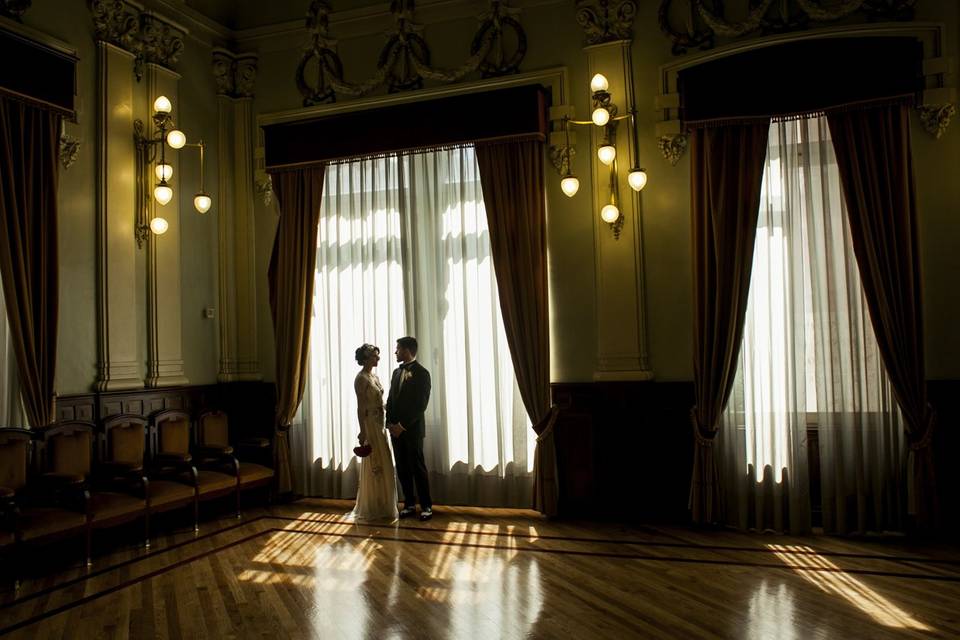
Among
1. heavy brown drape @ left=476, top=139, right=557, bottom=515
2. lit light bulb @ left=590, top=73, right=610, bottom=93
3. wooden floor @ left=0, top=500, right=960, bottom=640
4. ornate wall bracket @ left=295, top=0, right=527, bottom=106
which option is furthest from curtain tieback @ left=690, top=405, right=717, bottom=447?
ornate wall bracket @ left=295, top=0, right=527, bottom=106

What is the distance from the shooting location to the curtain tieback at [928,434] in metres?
5.88

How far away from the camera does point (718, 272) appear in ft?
21.2

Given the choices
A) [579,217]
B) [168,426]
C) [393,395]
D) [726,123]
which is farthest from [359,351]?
[726,123]

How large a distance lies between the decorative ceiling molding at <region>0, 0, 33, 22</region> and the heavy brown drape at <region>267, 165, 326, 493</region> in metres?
2.73

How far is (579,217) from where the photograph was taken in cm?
715

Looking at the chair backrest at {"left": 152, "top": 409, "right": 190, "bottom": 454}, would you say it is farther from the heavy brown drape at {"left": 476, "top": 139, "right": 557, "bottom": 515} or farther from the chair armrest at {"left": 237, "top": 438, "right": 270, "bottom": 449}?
the heavy brown drape at {"left": 476, "top": 139, "right": 557, "bottom": 515}

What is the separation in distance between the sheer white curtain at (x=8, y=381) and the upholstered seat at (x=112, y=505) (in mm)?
892

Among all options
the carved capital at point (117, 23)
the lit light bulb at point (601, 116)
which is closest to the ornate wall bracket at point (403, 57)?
the lit light bulb at point (601, 116)

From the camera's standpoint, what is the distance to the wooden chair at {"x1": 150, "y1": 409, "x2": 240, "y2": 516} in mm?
6699

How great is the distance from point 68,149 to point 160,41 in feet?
5.45

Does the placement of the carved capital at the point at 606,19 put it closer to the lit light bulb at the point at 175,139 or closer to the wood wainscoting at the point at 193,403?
the lit light bulb at the point at 175,139

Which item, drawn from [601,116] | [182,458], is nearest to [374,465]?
[182,458]

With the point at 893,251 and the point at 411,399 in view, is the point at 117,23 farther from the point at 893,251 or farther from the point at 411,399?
the point at 893,251

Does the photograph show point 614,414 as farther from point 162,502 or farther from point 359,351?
point 162,502
